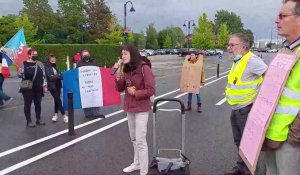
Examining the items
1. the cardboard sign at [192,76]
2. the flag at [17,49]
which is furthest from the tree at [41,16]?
the cardboard sign at [192,76]

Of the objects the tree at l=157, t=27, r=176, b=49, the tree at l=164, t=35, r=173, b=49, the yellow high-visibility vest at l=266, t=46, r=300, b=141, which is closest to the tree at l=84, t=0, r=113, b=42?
the tree at l=164, t=35, r=173, b=49

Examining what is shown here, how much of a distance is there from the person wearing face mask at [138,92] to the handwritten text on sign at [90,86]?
464 cm

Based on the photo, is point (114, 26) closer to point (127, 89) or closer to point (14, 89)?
point (14, 89)

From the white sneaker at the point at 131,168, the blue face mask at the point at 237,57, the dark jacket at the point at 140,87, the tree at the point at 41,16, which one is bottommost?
the white sneaker at the point at 131,168

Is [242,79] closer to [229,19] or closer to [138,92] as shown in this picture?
[138,92]

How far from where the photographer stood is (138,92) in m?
5.25

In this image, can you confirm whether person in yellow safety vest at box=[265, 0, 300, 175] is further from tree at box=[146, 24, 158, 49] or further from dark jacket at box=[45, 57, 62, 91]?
tree at box=[146, 24, 158, 49]

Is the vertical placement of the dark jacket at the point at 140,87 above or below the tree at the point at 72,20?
below

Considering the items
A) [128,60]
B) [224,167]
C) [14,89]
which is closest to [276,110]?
[128,60]

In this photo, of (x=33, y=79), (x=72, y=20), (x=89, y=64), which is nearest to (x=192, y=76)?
(x=89, y=64)

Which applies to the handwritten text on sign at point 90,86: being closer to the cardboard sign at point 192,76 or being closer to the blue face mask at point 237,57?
the cardboard sign at point 192,76

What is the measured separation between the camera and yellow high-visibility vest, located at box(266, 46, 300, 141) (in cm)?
265

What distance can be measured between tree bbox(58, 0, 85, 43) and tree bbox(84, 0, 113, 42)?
469cm

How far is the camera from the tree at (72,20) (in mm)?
72875
